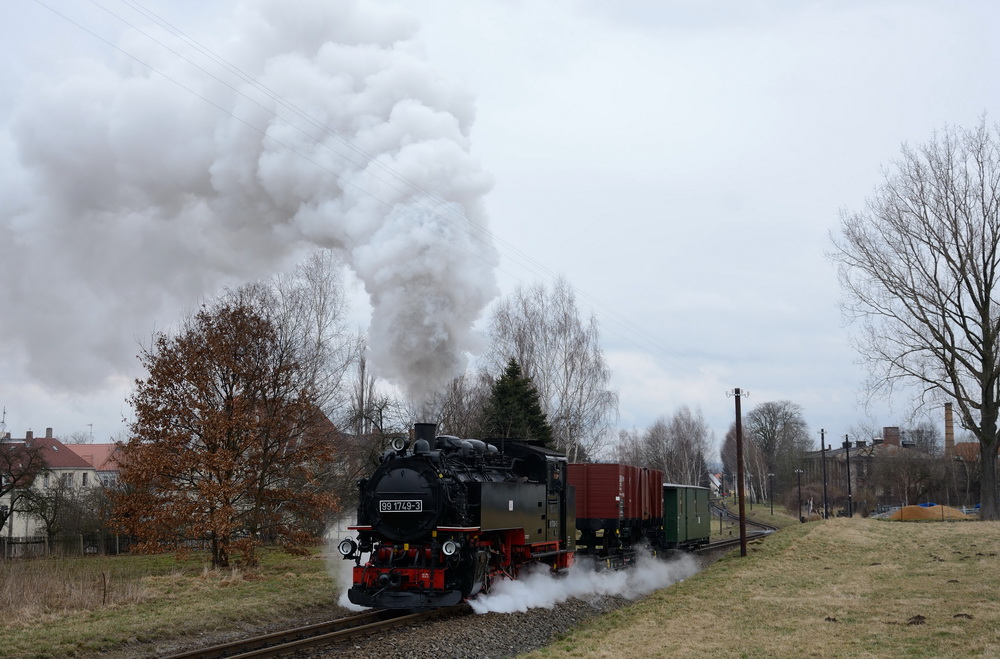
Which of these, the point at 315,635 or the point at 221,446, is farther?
the point at 221,446

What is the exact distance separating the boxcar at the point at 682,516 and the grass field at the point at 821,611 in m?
2.61

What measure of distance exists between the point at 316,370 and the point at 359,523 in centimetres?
1600

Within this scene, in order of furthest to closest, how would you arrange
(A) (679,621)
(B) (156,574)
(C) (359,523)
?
(B) (156,574) → (C) (359,523) → (A) (679,621)

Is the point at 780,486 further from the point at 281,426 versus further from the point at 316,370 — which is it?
the point at 281,426

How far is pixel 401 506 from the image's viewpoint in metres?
12.8

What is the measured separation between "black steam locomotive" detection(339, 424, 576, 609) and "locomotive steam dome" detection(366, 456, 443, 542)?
0.05 feet

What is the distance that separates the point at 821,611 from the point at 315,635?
7.71 m

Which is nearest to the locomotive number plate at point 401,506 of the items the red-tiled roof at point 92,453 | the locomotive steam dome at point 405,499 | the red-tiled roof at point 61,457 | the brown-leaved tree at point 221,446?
the locomotive steam dome at point 405,499

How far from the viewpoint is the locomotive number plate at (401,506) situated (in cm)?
1271

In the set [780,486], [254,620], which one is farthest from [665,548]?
[780,486]

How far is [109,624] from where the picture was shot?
11.3 m

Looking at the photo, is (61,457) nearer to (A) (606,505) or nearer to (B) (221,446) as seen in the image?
(B) (221,446)

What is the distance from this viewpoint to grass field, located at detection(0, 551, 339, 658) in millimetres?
10438

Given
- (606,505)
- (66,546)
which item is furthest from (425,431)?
(66,546)
